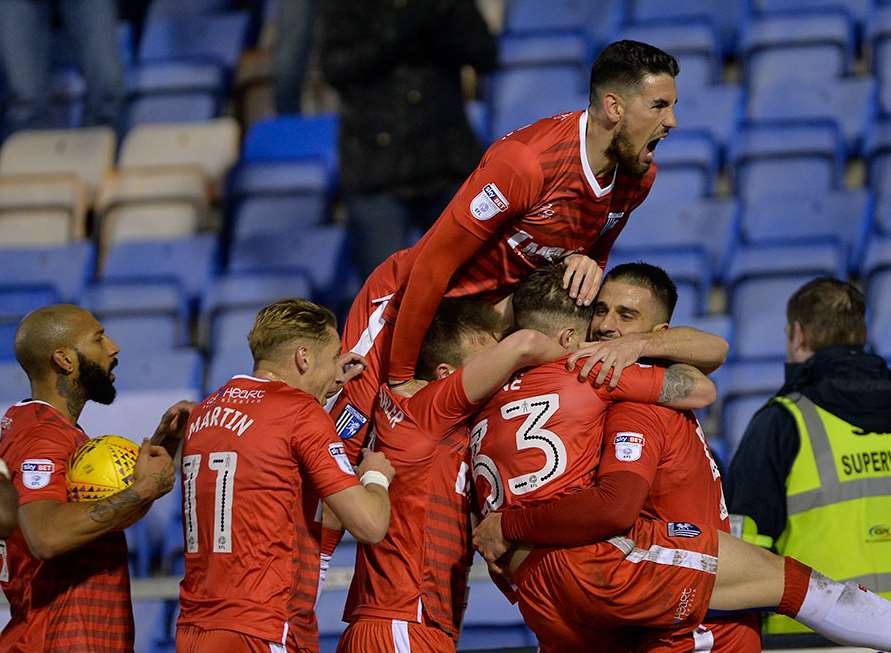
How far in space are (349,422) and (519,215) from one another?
92 centimetres

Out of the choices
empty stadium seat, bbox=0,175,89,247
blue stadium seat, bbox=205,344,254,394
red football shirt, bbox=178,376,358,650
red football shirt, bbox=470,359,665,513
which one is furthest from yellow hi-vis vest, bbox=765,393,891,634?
empty stadium seat, bbox=0,175,89,247

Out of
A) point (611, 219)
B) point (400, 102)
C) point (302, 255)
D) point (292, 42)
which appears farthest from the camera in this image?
point (292, 42)

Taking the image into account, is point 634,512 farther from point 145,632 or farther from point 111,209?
point 111,209

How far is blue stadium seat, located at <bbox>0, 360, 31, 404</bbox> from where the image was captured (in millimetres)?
7508

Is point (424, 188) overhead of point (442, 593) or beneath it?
overhead

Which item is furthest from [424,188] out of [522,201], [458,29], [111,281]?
[522,201]

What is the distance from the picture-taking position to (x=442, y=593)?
14.8 feet

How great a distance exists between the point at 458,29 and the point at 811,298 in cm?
265

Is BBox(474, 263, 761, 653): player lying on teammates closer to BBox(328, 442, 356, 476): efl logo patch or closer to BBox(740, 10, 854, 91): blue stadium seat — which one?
BBox(328, 442, 356, 476): efl logo patch

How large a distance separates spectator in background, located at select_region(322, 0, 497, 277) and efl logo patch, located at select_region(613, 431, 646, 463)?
3128mm

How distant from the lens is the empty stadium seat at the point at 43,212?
8742mm

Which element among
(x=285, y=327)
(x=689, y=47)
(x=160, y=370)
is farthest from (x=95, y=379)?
(x=689, y=47)

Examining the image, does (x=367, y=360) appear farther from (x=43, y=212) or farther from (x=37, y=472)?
Answer: (x=43, y=212)

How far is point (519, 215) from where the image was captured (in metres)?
4.53
